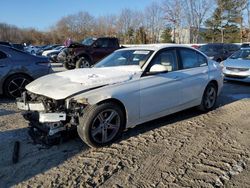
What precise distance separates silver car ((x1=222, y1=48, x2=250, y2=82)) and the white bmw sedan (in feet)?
15.7

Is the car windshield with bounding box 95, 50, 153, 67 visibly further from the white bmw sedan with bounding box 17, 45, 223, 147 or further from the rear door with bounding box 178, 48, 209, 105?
the rear door with bounding box 178, 48, 209, 105

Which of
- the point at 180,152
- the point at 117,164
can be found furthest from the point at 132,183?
the point at 180,152

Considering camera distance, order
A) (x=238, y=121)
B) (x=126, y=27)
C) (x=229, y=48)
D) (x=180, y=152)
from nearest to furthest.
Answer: (x=180, y=152) → (x=238, y=121) → (x=229, y=48) → (x=126, y=27)

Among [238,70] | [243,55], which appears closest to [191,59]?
[238,70]

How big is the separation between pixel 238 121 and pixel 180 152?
2.14 metres

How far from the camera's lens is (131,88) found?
4797 millimetres

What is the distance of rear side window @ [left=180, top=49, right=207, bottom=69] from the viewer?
19.8 feet

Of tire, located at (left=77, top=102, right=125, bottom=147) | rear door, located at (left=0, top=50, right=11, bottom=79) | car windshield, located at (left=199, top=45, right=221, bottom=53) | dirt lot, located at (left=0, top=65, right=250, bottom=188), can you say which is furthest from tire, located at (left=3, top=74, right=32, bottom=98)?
car windshield, located at (left=199, top=45, right=221, bottom=53)

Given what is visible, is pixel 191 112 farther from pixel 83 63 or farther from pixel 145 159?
pixel 83 63

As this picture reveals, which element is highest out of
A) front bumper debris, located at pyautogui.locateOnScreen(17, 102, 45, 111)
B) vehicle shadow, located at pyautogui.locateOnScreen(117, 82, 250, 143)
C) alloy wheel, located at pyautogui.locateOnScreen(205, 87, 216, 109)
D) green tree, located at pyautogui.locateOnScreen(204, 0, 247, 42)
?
green tree, located at pyautogui.locateOnScreen(204, 0, 247, 42)

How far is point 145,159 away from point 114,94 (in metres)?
1.06

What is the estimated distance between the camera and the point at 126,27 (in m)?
59.2

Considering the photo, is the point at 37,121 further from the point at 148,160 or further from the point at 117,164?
the point at 148,160

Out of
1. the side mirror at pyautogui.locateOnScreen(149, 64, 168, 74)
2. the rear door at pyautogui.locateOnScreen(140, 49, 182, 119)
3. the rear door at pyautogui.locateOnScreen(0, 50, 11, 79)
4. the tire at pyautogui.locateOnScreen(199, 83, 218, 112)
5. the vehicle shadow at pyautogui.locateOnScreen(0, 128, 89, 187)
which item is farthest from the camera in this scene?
the rear door at pyautogui.locateOnScreen(0, 50, 11, 79)
